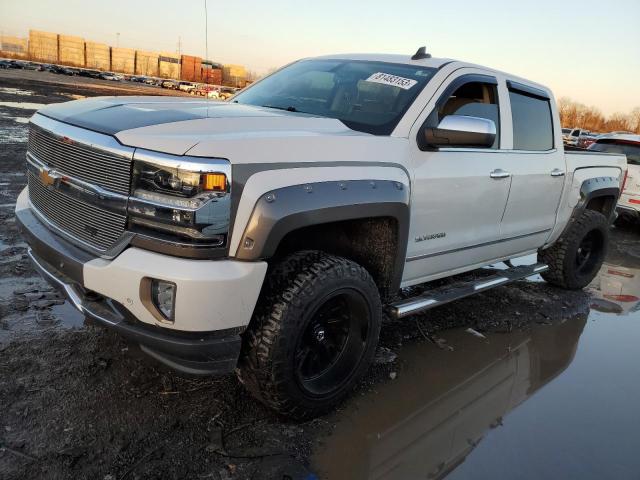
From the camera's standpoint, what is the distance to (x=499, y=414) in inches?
128

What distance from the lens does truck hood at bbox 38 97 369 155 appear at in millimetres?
2338

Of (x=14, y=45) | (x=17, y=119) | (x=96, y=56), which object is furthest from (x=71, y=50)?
(x=17, y=119)

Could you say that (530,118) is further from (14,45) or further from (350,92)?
(14,45)

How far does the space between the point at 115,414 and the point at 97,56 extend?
12007 centimetres

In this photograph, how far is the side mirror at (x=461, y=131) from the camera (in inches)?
122

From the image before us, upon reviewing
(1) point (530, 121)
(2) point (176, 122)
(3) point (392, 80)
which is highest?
(3) point (392, 80)

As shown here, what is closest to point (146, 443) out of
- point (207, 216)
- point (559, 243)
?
point (207, 216)

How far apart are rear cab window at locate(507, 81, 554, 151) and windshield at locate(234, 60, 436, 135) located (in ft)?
3.55

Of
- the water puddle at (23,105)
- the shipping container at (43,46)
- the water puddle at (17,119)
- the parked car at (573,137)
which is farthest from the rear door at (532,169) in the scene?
the shipping container at (43,46)

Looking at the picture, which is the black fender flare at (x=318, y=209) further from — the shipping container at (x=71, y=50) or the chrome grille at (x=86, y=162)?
the shipping container at (x=71, y=50)

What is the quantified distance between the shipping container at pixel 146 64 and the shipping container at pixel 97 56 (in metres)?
5.73

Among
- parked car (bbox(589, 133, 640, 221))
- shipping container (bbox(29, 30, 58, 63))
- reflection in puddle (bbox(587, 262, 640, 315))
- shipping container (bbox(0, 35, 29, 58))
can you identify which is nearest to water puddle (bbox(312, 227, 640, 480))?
reflection in puddle (bbox(587, 262, 640, 315))

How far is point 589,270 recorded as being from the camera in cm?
593

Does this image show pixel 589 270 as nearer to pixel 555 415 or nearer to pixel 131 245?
pixel 555 415
